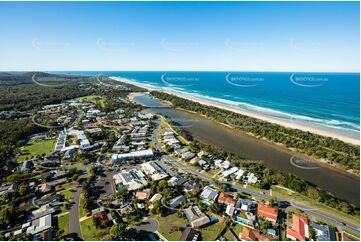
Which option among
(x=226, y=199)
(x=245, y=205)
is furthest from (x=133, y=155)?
(x=245, y=205)

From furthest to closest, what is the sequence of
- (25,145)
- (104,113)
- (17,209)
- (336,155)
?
(104,113), (25,145), (336,155), (17,209)

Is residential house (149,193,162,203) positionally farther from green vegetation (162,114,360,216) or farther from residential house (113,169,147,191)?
green vegetation (162,114,360,216)

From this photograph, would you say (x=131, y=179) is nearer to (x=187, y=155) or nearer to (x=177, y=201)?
(x=177, y=201)

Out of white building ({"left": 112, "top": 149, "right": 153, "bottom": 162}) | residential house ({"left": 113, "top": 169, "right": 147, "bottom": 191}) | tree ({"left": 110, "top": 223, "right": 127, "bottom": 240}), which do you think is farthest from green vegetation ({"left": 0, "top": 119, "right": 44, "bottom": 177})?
tree ({"left": 110, "top": 223, "right": 127, "bottom": 240})

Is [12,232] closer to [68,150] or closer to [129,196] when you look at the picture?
[129,196]

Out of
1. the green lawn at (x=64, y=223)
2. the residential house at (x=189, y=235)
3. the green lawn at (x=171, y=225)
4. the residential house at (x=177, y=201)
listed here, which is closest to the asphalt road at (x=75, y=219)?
the green lawn at (x=64, y=223)

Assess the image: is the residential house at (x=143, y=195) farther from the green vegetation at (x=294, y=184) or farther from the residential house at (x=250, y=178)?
the green vegetation at (x=294, y=184)

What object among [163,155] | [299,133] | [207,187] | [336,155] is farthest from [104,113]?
[336,155]
